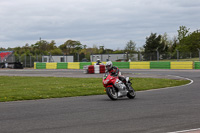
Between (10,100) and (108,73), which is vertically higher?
(108,73)

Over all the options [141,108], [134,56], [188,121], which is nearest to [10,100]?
[141,108]

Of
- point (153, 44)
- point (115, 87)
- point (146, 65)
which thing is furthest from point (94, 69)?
point (153, 44)

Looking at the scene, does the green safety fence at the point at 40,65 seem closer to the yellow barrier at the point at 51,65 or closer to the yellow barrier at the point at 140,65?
the yellow barrier at the point at 51,65

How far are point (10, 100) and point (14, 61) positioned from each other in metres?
47.7

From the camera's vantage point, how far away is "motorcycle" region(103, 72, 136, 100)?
12.2 metres

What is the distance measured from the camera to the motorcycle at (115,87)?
12226mm

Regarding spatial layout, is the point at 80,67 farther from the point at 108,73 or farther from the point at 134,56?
the point at 108,73

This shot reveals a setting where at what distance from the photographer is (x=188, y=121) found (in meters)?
7.51

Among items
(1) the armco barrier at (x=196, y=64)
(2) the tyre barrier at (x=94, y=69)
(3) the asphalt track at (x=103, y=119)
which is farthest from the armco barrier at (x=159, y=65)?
(3) the asphalt track at (x=103, y=119)

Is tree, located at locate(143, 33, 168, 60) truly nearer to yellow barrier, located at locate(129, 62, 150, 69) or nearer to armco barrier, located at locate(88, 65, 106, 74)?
yellow barrier, located at locate(129, 62, 150, 69)

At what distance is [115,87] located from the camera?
12469 mm

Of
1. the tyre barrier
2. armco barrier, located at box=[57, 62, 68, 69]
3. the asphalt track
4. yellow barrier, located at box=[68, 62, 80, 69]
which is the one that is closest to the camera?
the asphalt track

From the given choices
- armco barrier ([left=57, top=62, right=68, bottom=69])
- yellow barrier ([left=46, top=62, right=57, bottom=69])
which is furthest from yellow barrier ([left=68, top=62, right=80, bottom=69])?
yellow barrier ([left=46, top=62, right=57, bottom=69])

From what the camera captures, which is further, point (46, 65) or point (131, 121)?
point (46, 65)
